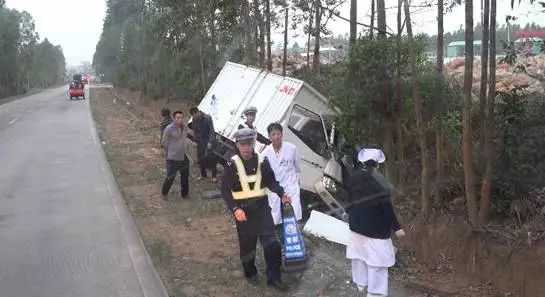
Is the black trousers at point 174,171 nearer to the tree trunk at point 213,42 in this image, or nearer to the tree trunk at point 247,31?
the tree trunk at point 247,31

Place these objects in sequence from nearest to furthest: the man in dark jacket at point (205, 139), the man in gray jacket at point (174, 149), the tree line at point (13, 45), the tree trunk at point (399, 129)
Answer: the tree trunk at point (399, 129)
the man in gray jacket at point (174, 149)
the man in dark jacket at point (205, 139)
the tree line at point (13, 45)

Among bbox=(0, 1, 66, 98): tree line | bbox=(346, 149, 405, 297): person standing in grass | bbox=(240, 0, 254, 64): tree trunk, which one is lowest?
bbox=(346, 149, 405, 297): person standing in grass

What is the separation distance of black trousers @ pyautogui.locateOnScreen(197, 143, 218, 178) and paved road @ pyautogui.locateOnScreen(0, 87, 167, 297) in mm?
1677

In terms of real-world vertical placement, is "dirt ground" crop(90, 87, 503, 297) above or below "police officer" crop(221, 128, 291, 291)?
below

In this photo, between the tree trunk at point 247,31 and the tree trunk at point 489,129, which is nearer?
the tree trunk at point 489,129

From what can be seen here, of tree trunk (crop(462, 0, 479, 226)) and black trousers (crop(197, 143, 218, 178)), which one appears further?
black trousers (crop(197, 143, 218, 178))

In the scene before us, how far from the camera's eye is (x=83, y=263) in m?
7.10

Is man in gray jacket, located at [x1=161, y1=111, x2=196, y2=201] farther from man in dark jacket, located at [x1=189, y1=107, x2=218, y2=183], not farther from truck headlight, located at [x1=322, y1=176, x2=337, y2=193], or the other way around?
truck headlight, located at [x1=322, y1=176, x2=337, y2=193]

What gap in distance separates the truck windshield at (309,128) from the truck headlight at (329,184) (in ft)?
2.15

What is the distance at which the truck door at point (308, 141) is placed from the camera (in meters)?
9.46

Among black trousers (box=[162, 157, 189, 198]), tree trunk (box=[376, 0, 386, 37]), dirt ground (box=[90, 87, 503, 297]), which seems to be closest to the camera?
dirt ground (box=[90, 87, 503, 297])

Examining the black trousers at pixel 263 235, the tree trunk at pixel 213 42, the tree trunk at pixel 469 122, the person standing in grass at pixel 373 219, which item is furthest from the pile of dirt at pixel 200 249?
the tree trunk at pixel 213 42

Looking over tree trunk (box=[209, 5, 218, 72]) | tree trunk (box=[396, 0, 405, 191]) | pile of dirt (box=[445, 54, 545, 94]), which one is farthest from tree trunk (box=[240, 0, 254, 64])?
tree trunk (box=[396, 0, 405, 191])

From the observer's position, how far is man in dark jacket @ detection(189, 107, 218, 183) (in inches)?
453
